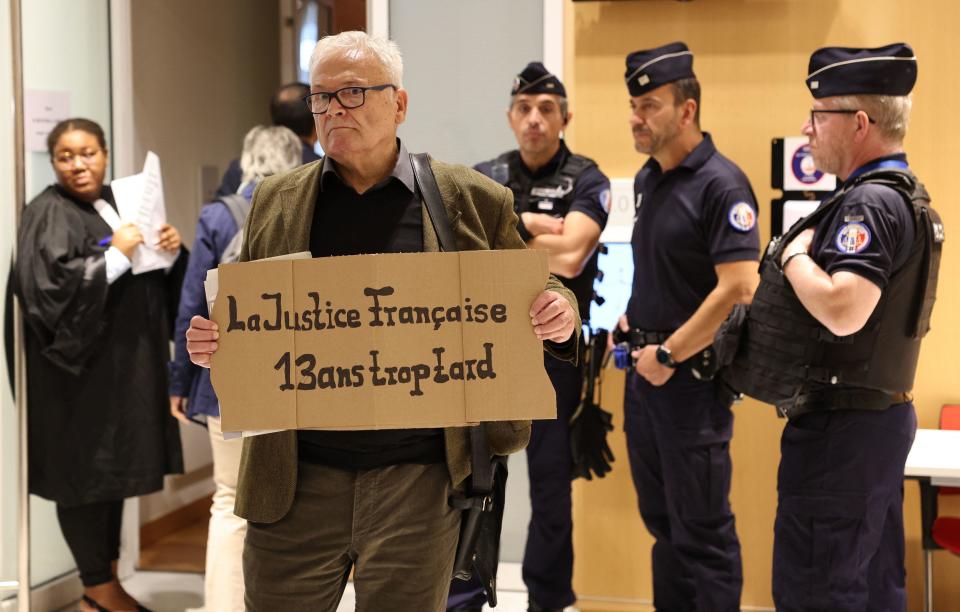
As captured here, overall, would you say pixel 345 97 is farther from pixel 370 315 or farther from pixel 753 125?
pixel 753 125

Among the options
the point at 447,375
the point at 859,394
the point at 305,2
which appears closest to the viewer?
the point at 447,375

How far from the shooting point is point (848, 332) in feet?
7.72

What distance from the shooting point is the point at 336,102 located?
1.90m

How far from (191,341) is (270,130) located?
1887 mm

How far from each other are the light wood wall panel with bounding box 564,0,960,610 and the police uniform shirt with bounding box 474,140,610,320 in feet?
1.36

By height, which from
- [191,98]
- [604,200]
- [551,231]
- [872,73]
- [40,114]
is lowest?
[551,231]

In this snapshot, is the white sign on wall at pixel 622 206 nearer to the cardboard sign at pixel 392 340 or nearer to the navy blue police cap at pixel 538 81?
the navy blue police cap at pixel 538 81

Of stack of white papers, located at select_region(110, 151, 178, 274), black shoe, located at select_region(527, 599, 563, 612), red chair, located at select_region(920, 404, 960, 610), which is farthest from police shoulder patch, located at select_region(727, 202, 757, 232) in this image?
stack of white papers, located at select_region(110, 151, 178, 274)

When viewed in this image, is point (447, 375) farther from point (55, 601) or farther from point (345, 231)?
point (55, 601)

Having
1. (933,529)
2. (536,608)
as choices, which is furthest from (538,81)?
(933,529)

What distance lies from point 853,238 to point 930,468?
0.97m

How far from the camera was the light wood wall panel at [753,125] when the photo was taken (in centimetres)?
362

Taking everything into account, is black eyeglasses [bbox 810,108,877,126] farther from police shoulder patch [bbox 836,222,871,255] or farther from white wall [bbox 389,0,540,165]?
white wall [bbox 389,0,540,165]

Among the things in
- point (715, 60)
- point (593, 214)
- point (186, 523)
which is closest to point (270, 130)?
point (593, 214)
